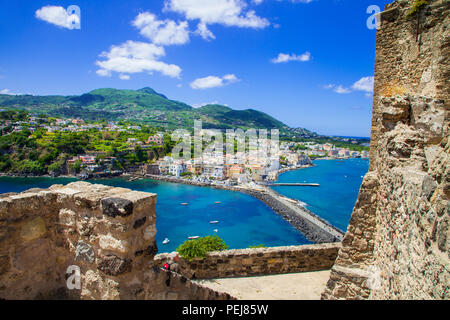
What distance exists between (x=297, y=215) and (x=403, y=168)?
39.8 meters

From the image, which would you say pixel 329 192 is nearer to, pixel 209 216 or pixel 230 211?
pixel 230 211

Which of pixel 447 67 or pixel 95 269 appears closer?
pixel 95 269

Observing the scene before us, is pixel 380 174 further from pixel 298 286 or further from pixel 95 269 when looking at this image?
pixel 95 269

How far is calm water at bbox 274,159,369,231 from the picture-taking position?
43.6 meters

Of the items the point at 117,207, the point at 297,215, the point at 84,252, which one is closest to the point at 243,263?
the point at 84,252

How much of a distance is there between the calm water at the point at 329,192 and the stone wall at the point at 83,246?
3941 cm

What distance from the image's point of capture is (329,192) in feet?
192

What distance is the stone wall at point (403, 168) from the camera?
196 centimetres

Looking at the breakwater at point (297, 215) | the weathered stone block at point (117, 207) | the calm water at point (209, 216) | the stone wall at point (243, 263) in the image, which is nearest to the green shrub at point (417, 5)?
the weathered stone block at point (117, 207)

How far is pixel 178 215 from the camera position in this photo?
42344mm

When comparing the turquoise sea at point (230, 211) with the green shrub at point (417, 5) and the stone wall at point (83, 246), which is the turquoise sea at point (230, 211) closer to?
the stone wall at point (83, 246)

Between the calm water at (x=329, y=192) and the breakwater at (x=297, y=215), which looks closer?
the breakwater at (x=297, y=215)
